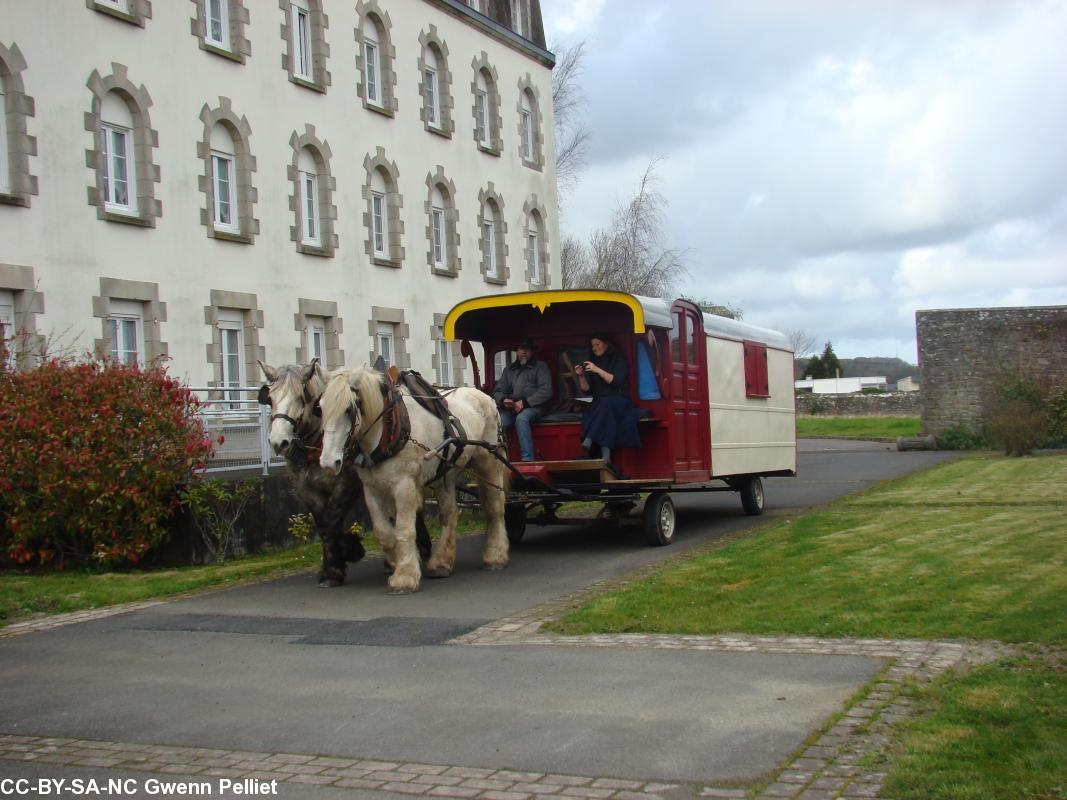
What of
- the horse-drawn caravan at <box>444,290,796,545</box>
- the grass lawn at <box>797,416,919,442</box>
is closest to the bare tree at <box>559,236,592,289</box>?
the grass lawn at <box>797,416,919,442</box>

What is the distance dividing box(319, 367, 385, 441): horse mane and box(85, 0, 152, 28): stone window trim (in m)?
12.7

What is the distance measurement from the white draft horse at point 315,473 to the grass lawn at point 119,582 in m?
1.39

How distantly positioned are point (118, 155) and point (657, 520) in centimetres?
1266

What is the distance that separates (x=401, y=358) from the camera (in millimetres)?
30750

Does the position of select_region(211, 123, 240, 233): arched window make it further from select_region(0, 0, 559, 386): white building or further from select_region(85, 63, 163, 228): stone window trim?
select_region(85, 63, 163, 228): stone window trim

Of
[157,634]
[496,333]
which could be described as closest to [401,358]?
[496,333]

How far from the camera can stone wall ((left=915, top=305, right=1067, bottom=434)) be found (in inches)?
1784

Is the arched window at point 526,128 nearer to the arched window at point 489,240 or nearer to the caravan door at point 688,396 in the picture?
the arched window at point 489,240

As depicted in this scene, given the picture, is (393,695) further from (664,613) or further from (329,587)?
(329,587)

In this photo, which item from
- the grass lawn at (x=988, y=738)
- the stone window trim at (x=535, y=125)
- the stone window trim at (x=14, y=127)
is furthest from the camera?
the stone window trim at (x=535, y=125)

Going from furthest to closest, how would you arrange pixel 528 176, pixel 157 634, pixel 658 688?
pixel 528 176, pixel 157 634, pixel 658 688

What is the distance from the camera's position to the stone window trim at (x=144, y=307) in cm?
2120

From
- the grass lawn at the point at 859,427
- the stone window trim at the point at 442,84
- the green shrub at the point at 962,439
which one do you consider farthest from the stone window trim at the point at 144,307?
the grass lawn at the point at 859,427

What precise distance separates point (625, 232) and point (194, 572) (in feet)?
137
